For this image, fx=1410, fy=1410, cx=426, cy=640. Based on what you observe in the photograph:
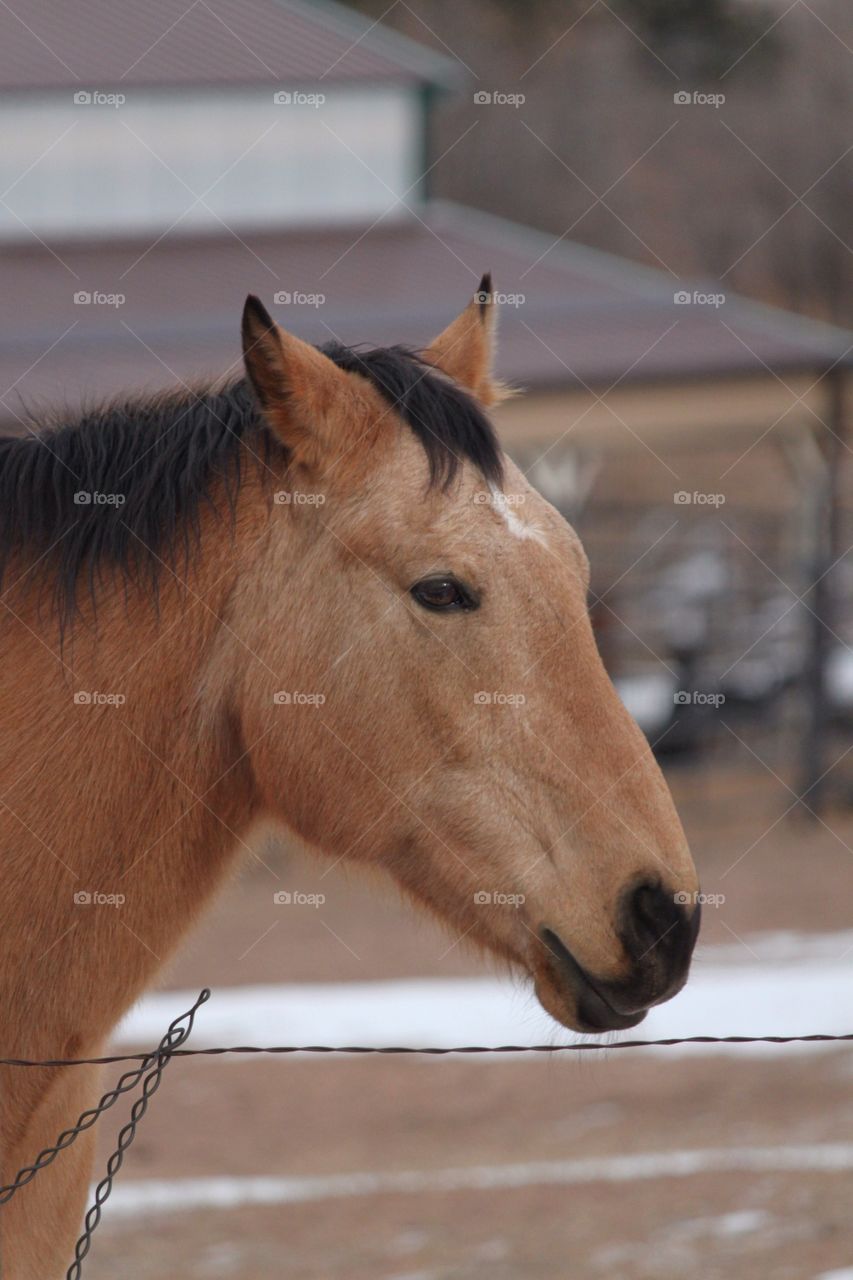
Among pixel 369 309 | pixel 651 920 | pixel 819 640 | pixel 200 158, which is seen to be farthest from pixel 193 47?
pixel 651 920

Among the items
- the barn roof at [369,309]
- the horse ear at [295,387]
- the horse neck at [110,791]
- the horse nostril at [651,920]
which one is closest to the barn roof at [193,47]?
the barn roof at [369,309]

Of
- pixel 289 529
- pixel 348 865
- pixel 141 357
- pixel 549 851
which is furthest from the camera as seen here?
pixel 141 357

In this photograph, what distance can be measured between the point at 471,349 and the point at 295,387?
0.63 meters

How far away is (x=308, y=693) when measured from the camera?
2527mm

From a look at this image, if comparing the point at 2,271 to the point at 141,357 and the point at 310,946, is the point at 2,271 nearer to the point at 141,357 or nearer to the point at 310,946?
the point at 141,357

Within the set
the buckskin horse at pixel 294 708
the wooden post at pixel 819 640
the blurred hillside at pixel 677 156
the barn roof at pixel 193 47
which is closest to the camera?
the buckskin horse at pixel 294 708

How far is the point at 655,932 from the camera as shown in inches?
91.0

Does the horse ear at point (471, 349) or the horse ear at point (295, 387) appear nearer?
the horse ear at point (295, 387)

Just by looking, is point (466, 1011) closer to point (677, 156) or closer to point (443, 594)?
point (443, 594)

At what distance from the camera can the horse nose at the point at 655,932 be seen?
2.30m

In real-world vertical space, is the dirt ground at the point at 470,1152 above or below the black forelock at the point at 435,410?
below

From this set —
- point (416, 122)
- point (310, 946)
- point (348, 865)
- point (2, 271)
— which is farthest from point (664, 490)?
point (348, 865)

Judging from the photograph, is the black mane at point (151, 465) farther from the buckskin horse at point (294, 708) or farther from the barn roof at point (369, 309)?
the barn roof at point (369, 309)

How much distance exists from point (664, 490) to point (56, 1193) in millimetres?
28775
